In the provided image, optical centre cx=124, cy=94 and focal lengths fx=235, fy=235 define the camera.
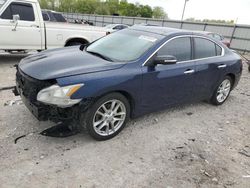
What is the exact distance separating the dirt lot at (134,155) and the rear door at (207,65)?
0.70m

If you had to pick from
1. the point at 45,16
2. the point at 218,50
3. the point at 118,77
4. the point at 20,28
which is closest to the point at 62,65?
the point at 118,77

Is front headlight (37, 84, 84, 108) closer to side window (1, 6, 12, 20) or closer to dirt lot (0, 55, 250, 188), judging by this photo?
dirt lot (0, 55, 250, 188)

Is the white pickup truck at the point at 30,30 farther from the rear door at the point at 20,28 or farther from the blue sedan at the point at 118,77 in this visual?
the blue sedan at the point at 118,77

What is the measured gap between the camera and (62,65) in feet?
11.2

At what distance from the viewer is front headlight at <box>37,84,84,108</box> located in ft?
9.94

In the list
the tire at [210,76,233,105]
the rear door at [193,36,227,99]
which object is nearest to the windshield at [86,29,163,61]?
the rear door at [193,36,227,99]

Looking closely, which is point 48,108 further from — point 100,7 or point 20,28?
point 100,7

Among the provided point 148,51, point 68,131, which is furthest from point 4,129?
point 148,51

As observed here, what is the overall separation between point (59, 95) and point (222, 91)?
3919 millimetres

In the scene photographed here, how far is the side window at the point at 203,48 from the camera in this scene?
451 centimetres

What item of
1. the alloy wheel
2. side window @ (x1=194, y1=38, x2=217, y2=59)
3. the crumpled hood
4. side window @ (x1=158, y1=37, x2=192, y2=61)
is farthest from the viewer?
side window @ (x1=194, y1=38, x2=217, y2=59)

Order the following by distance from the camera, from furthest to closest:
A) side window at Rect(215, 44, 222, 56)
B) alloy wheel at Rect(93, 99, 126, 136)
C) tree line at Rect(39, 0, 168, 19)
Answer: tree line at Rect(39, 0, 168, 19) → side window at Rect(215, 44, 222, 56) → alloy wheel at Rect(93, 99, 126, 136)

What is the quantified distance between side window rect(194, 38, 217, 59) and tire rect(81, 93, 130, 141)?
6.13 ft

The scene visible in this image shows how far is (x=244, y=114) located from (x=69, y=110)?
157 inches
